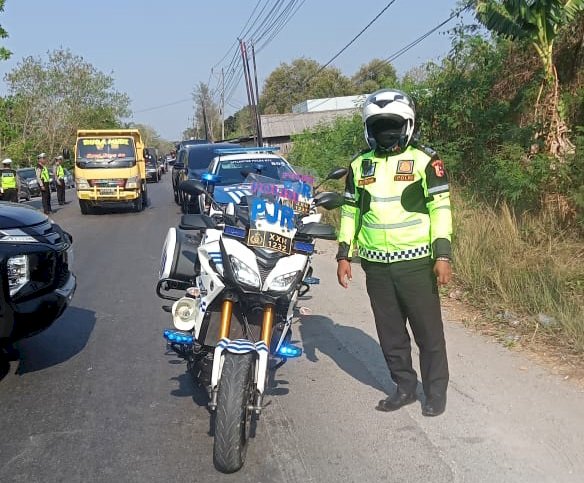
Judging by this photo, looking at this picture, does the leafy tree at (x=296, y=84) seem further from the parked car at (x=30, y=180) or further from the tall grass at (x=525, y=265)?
the tall grass at (x=525, y=265)

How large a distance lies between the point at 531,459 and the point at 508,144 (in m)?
8.01

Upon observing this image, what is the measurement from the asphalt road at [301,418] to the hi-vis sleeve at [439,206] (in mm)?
1111


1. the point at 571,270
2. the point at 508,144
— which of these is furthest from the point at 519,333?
the point at 508,144

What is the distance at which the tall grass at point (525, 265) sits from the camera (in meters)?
5.95

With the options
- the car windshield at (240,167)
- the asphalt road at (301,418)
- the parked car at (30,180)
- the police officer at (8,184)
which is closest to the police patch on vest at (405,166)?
the asphalt road at (301,418)

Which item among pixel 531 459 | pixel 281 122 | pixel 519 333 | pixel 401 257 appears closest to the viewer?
pixel 531 459

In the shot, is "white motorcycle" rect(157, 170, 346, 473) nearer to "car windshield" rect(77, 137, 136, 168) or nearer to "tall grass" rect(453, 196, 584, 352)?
"tall grass" rect(453, 196, 584, 352)

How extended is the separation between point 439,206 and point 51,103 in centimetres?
5789

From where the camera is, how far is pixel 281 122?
187 feet

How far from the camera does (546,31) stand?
984 centimetres

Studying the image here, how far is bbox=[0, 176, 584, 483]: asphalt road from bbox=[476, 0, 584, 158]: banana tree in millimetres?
4879

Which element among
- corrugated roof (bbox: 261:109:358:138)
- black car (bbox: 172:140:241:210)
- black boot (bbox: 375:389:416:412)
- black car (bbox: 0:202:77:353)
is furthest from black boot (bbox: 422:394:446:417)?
corrugated roof (bbox: 261:109:358:138)

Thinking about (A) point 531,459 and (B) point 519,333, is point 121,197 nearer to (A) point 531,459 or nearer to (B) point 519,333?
(B) point 519,333

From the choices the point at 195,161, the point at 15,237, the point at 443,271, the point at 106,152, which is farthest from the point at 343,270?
the point at 106,152
